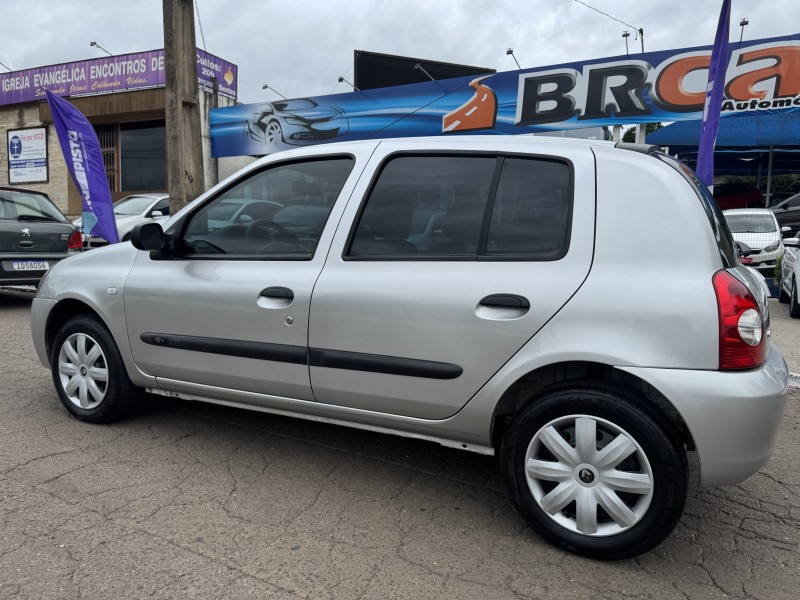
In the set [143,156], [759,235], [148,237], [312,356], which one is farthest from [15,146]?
[312,356]

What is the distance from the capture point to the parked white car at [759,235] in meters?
10.7

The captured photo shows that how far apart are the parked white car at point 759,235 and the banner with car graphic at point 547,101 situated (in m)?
2.44

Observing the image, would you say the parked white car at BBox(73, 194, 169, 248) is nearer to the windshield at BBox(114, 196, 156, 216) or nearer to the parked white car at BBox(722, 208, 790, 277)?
the windshield at BBox(114, 196, 156, 216)

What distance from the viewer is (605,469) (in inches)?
93.3

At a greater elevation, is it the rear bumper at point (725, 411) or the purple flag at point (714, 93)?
the purple flag at point (714, 93)

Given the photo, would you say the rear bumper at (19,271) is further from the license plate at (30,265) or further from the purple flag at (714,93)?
the purple flag at (714,93)

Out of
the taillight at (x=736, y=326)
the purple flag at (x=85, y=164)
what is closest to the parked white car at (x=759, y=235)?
the taillight at (x=736, y=326)

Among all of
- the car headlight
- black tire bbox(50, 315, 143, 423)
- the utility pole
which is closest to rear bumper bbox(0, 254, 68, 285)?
the utility pole

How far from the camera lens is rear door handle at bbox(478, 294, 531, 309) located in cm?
246

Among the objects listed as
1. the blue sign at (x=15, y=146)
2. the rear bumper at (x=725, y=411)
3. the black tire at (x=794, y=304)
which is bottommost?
the black tire at (x=794, y=304)

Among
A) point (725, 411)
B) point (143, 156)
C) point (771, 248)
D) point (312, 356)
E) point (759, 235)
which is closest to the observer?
point (725, 411)

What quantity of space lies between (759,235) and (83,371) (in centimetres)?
1122

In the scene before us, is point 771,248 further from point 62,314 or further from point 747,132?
point 62,314

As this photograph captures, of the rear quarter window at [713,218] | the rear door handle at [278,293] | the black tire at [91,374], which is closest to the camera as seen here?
the rear quarter window at [713,218]
